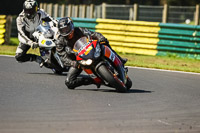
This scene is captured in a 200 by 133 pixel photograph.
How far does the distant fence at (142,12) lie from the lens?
1994cm

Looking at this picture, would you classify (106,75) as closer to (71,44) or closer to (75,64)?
(75,64)

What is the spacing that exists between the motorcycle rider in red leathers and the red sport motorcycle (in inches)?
9.9

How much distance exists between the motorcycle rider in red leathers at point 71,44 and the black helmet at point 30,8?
2524 millimetres

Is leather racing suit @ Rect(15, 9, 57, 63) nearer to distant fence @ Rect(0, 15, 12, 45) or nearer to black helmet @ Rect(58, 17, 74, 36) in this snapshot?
black helmet @ Rect(58, 17, 74, 36)

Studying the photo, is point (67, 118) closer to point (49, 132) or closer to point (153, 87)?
point (49, 132)

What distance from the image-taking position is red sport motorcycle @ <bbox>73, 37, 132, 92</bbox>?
8836 millimetres

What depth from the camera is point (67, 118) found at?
6.73m

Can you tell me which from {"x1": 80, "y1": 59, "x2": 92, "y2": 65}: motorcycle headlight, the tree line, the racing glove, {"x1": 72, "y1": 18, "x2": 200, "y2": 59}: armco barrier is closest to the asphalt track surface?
the racing glove

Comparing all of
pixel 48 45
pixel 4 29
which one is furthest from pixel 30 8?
pixel 4 29

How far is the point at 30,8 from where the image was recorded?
1198 cm

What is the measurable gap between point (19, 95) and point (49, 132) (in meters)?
2.99

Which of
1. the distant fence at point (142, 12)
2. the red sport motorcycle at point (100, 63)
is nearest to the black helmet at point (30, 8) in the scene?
the red sport motorcycle at point (100, 63)

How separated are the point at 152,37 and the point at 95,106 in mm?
9902

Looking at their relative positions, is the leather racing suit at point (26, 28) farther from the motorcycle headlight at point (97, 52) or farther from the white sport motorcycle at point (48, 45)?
the motorcycle headlight at point (97, 52)
